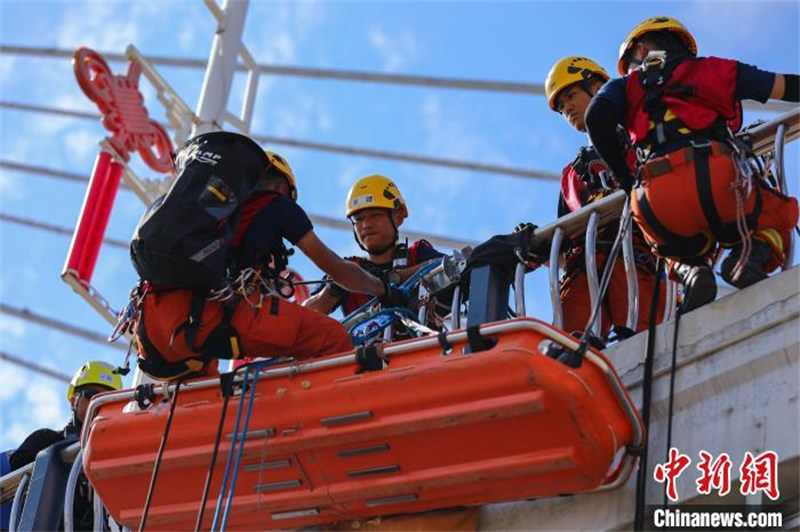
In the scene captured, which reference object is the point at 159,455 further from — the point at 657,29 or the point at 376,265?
the point at 657,29

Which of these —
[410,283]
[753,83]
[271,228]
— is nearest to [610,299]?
[410,283]

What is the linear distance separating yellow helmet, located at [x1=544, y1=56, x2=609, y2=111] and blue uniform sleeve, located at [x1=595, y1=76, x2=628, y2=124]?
3.93ft

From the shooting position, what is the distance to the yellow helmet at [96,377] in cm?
929

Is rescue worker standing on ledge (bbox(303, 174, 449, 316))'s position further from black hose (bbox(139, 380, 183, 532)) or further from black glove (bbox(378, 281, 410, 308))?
black hose (bbox(139, 380, 183, 532))

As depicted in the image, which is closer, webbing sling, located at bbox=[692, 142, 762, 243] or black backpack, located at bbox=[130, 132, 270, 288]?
webbing sling, located at bbox=[692, 142, 762, 243]

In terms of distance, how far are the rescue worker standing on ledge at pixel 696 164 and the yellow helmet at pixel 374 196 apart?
206 cm

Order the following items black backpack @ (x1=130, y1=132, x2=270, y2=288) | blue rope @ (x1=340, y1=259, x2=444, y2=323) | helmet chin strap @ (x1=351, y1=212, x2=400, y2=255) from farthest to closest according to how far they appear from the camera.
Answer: helmet chin strap @ (x1=351, y1=212, x2=400, y2=255), blue rope @ (x1=340, y1=259, x2=444, y2=323), black backpack @ (x1=130, y1=132, x2=270, y2=288)

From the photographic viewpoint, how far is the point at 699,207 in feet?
17.4

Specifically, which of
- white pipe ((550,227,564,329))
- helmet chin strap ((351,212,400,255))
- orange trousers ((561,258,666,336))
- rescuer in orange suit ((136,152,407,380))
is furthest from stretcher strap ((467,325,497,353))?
helmet chin strap ((351,212,400,255))

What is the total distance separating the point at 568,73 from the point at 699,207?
6.17 feet

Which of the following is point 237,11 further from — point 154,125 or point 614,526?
point 614,526

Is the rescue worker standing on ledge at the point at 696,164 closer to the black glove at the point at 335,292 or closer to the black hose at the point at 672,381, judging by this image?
the black hose at the point at 672,381

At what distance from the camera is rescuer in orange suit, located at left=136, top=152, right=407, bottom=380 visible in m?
5.71

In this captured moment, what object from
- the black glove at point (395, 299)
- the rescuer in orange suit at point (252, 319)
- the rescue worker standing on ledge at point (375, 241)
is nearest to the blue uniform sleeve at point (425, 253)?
the rescue worker standing on ledge at point (375, 241)
